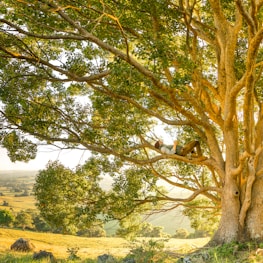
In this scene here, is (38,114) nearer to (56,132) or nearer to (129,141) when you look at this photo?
(56,132)

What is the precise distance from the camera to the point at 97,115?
973 cm

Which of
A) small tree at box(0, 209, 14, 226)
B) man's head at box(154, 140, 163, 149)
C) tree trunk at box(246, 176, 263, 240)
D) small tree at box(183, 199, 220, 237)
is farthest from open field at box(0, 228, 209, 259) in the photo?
man's head at box(154, 140, 163, 149)

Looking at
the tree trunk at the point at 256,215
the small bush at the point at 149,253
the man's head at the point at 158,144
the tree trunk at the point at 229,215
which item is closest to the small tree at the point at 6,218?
the man's head at the point at 158,144

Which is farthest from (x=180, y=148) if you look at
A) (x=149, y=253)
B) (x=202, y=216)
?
(x=202, y=216)

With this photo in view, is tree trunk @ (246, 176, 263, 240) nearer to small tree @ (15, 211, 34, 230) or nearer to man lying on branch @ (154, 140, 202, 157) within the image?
man lying on branch @ (154, 140, 202, 157)

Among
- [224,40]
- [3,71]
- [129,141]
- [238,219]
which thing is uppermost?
[224,40]

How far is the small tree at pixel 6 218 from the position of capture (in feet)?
55.1

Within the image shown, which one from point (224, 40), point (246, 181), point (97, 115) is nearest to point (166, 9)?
point (224, 40)

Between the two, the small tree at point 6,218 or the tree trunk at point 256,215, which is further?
the small tree at point 6,218

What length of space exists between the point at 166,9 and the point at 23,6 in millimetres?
3221

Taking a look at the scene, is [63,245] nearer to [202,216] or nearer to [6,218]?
[202,216]

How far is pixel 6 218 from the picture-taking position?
56.0 ft

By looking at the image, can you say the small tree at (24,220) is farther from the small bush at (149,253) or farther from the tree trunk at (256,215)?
the tree trunk at (256,215)

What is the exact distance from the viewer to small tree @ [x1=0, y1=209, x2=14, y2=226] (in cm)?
1680
